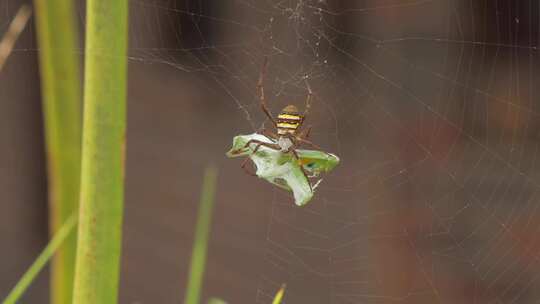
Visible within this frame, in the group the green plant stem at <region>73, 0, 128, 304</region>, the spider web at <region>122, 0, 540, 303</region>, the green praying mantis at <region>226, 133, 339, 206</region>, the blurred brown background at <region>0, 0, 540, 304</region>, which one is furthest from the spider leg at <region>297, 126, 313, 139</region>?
the green plant stem at <region>73, 0, 128, 304</region>

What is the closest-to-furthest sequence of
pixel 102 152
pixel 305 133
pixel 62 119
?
1. pixel 102 152
2. pixel 62 119
3. pixel 305 133

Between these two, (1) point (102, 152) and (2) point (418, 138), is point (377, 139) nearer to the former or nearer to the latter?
(2) point (418, 138)

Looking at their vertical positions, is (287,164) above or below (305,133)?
below

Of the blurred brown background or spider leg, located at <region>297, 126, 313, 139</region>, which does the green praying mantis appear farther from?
the blurred brown background

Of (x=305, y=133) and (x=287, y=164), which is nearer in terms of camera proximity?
(x=287, y=164)

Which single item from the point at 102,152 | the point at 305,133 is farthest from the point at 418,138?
the point at 102,152

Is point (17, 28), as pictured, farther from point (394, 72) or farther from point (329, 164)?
point (394, 72)
